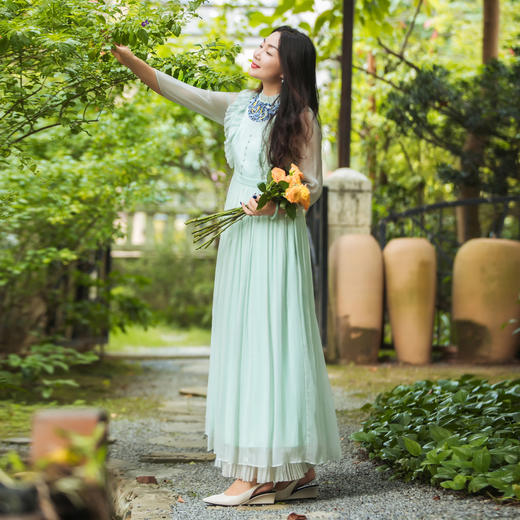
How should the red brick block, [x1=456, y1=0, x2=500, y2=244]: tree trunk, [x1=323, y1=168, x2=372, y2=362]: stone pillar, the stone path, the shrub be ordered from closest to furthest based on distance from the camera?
the red brick block
the stone path
the shrub
[x1=323, y1=168, x2=372, y2=362]: stone pillar
[x1=456, y1=0, x2=500, y2=244]: tree trunk

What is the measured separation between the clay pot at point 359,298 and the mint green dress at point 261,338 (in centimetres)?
375

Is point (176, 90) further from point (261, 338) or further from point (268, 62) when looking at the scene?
point (261, 338)

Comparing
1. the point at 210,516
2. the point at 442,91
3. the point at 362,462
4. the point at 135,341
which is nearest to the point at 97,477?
the point at 210,516

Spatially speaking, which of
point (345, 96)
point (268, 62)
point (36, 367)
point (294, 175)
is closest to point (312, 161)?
point (294, 175)

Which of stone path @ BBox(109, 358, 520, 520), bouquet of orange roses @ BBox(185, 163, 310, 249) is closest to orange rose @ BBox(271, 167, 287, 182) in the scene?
bouquet of orange roses @ BBox(185, 163, 310, 249)

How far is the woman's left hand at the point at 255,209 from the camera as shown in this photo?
2.44 meters

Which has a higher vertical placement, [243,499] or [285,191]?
[285,191]

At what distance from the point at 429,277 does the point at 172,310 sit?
17.5ft

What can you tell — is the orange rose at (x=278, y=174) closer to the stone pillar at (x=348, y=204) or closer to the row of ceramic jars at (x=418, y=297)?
the row of ceramic jars at (x=418, y=297)

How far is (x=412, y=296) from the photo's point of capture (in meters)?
6.25

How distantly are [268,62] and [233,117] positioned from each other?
9.6 inches

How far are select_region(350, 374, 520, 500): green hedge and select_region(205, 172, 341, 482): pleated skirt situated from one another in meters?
0.33

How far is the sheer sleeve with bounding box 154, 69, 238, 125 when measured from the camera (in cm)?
262

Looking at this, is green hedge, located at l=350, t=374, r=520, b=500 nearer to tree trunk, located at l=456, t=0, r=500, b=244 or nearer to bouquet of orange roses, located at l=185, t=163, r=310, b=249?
bouquet of orange roses, located at l=185, t=163, r=310, b=249
